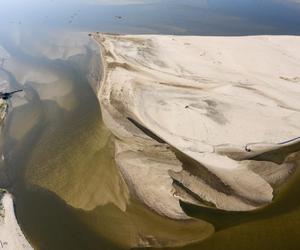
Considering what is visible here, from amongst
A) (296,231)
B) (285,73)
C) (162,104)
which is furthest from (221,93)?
(296,231)

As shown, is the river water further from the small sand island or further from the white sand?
the small sand island

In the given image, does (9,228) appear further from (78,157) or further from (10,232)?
(78,157)

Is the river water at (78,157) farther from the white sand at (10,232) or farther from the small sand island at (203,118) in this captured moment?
the small sand island at (203,118)

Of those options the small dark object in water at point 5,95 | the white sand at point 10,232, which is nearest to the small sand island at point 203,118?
the white sand at point 10,232

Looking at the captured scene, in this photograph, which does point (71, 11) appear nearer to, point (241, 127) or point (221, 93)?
point (221, 93)

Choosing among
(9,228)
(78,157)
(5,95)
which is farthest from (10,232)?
(5,95)
